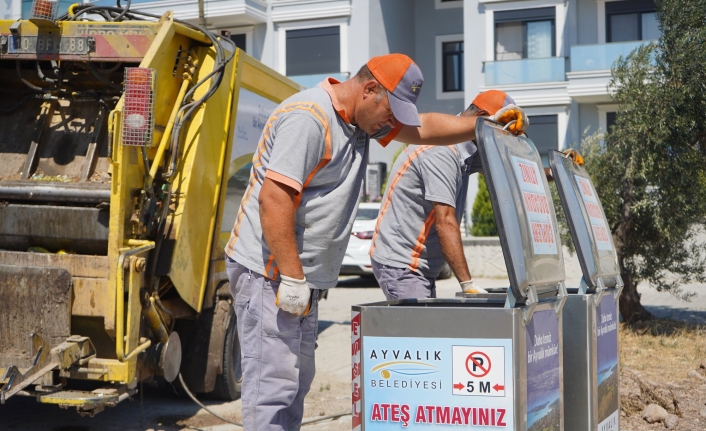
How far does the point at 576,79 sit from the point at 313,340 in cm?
1948

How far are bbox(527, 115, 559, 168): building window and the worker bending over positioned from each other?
19.7 meters

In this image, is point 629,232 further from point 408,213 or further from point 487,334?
point 487,334

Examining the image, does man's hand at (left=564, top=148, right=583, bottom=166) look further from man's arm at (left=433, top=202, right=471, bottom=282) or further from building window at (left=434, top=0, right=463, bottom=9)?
building window at (left=434, top=0, right=463, bottom=9)

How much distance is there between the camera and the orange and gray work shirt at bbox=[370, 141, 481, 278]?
4.77m

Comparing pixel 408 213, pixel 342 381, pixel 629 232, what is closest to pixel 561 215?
pixel 629 232

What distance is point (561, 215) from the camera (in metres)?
9.88

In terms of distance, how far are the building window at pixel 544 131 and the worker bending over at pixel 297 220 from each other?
64.5 ft

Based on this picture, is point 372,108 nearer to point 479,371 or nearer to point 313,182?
point 313,182

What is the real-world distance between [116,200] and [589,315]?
2780mm

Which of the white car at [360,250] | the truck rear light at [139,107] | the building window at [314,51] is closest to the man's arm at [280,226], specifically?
the truck rear light at [139,107]

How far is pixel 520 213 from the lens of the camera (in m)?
3.06

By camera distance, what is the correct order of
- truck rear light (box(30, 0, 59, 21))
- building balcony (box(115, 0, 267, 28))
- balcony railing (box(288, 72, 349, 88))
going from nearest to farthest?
1. truck rear light (box(30, 0, 59, 21))
2. balcony railing (box(288, 72, 349, 88))
3. building balcony (box(115, 0, 267, 28))

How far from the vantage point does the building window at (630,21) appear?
2228cm

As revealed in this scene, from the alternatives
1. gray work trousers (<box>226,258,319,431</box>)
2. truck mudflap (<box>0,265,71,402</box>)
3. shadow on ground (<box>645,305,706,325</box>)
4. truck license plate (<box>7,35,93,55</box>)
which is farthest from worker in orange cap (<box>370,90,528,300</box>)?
shadow on ground (<box>645,305,706,325</box>)
